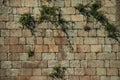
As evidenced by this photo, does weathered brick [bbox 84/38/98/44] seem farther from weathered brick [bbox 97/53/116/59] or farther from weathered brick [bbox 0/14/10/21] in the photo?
weathered brick [bbox 0/14/10/21]

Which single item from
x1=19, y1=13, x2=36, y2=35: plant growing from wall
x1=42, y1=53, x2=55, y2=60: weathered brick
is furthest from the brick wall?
x1=19, y1=13, x2=36, y2=35: plant growing from wall

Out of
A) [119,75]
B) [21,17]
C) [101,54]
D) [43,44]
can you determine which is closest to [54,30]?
[43,44]

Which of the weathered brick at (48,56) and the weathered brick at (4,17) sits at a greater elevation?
the weathered brick at (4,17)

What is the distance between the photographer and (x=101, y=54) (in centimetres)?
928

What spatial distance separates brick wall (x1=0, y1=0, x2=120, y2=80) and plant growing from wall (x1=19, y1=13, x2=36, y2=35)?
0.13m

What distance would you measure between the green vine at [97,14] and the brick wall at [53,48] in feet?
0.46

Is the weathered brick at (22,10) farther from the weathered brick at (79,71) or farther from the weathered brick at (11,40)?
the weathered brick at (79,71)

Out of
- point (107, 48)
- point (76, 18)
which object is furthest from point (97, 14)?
point (107, 48)

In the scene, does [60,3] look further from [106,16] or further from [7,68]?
[7,68]

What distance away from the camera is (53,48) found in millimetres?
9211

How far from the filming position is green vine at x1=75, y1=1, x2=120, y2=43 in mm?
9289

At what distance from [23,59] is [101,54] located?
8.12ft

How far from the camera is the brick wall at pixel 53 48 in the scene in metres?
9.16

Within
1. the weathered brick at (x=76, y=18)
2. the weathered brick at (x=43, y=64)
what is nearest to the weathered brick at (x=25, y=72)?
the weathered brick at (x=43, y=64)
